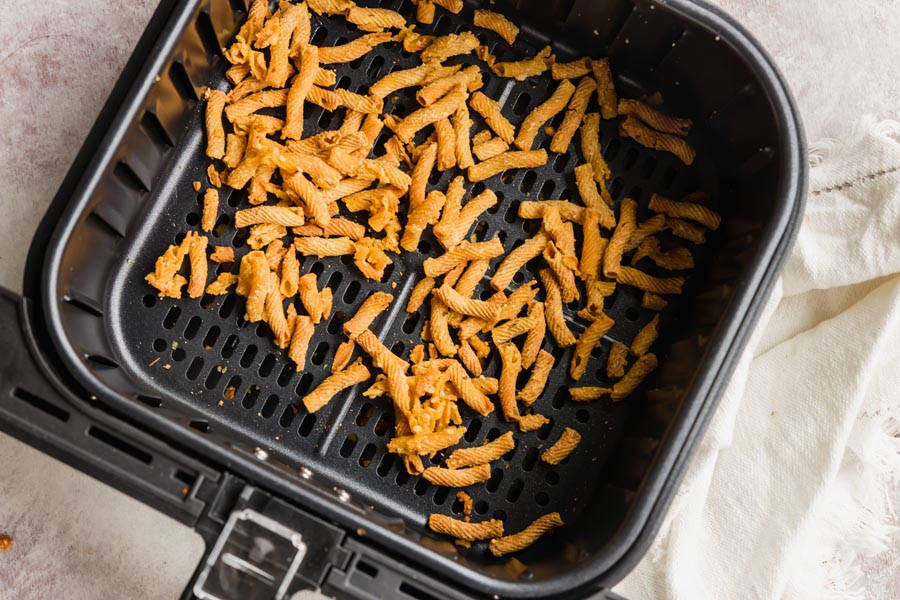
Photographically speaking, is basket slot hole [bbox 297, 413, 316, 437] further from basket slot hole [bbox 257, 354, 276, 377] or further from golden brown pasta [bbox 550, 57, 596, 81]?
golden brown pasta [bbox 550, 57, 596, 81]

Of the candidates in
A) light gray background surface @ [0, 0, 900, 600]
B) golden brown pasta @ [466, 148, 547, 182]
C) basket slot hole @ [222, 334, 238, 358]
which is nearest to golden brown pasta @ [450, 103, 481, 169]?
golden brown pasta @ [466, 148, 547, 182]

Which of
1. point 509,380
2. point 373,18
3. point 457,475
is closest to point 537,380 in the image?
point 509,380

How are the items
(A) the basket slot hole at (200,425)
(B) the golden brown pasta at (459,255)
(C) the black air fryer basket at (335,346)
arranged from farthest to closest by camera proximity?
(B) the golden brown pasta at (459,255) < (A) the basket slot hole at (200,425) < (C) the black air fryer basket at (335,346)

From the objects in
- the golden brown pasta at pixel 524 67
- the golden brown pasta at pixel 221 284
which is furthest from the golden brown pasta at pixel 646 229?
the golden brown pasta at pixel 221 284

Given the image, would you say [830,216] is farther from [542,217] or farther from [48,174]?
[48,174]

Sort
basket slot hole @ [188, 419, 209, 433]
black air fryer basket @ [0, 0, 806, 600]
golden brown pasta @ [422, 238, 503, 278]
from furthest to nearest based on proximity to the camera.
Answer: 1. golden brown pasta @ [422, 238, 503, 278]
2. basket slot hole @ [188, 419, 209, 433]
3. black air fryer basket @ [0, 0, 806, 600]

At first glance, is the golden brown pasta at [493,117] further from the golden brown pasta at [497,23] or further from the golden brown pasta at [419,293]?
the golden brown pasta at [419,293]

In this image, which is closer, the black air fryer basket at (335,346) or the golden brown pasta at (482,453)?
the black air fryer basket at (335,346)

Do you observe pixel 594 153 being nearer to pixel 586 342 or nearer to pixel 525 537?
pixel 586 342

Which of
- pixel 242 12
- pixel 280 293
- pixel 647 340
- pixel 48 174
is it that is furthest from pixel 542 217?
pixel 48 174
